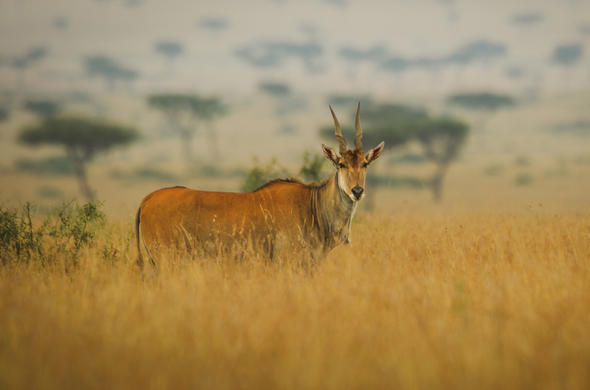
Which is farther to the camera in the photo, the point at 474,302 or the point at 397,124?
the point at 397,124

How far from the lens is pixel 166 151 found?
95000mm

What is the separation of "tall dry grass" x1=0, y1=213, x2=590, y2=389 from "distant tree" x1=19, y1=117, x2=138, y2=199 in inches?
1516

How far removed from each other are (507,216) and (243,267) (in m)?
8.13

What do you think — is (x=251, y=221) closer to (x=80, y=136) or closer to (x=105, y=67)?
(x=80, y=136)

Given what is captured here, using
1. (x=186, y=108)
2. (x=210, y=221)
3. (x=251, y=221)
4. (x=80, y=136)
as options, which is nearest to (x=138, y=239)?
(x=210, y=221)

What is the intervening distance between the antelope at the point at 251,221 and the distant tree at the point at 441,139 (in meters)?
36.9

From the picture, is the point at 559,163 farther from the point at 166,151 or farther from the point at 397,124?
the point at 166,151

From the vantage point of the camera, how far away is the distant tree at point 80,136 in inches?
1699

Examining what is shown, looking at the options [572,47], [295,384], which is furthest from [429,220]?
[572,47]

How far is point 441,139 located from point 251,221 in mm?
41020

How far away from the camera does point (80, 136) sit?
4347 centimetres

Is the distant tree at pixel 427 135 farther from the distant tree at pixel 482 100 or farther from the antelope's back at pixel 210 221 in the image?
the antelope's back at pixel 210 221

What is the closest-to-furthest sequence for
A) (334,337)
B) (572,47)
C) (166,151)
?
(334,337) → (166,151) → (572,47)

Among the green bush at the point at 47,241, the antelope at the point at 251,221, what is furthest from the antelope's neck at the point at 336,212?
the green bush at the point at 47,241
